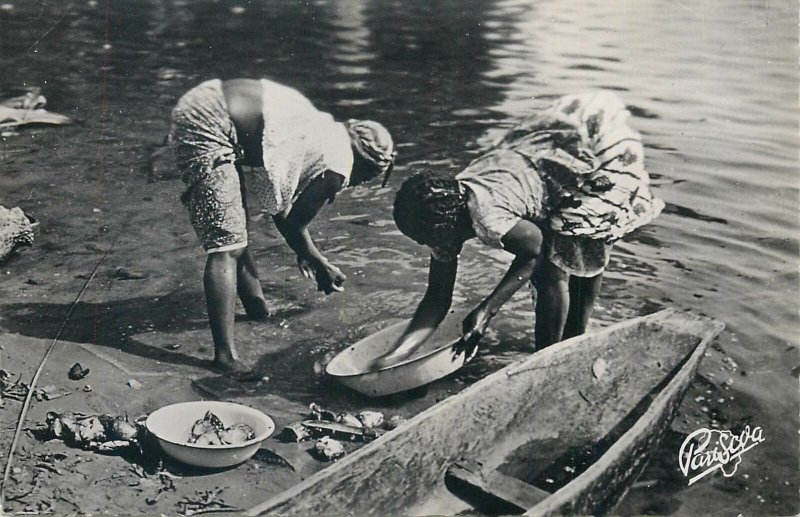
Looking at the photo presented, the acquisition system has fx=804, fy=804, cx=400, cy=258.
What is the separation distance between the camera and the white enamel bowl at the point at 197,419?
2.95 m

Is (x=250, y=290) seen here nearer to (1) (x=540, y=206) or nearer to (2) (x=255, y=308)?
→ (2) (x=255, y=308)

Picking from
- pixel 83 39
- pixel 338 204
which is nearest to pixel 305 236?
pixel 338 204

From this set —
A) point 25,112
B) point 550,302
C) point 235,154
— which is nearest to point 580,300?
point 550,302

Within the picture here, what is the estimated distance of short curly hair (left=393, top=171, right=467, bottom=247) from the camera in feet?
11.2

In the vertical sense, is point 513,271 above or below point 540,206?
below

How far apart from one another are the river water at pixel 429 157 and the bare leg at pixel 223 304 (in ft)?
0.47

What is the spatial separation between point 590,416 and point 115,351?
2217mm

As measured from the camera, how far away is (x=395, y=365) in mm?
3338

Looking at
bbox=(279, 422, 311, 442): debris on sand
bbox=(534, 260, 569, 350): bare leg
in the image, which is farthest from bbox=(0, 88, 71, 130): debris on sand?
bbox=(534, 260, 569, 350): bare leg

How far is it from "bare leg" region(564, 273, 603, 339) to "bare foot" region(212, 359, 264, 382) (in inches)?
59.7

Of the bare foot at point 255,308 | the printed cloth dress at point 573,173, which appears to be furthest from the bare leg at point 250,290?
the printed cloth dress at point 573,173

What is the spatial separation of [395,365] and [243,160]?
1.20m

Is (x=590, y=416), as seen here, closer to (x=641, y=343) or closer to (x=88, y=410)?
(x=641, y=343)

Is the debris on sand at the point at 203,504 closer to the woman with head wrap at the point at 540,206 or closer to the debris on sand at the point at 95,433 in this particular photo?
the debris on sand at the point at 95,433
